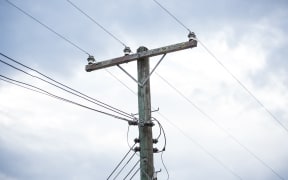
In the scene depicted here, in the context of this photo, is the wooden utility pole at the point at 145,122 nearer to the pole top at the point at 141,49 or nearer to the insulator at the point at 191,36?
the pole top at the point at 141,49

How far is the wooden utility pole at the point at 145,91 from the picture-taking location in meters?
10.1

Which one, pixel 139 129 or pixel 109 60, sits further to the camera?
pixel 109 60

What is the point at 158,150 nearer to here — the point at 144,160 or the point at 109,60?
the point at 144,160

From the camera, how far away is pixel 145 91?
10.8 meters

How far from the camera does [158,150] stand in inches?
414

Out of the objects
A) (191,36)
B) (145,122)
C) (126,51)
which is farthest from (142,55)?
(145,122)

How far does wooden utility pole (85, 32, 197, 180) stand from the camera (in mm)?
10086

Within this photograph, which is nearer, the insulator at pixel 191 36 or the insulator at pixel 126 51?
the insulator at pixel 191 36

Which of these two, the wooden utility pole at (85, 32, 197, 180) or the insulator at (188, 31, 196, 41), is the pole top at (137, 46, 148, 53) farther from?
the insulator at (188, 31, 196, 41)

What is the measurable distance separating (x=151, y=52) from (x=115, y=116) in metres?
2.06

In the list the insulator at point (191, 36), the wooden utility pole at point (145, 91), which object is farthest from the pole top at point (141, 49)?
the insulator at point (191, 36)

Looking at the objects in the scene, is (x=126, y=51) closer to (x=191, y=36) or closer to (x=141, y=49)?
(x=141, y=49)

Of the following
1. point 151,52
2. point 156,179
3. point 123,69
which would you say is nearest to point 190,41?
point 151,52

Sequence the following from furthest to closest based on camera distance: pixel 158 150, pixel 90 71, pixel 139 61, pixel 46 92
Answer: pixel 90 71 → pixel 139 61 → pixel 158 150 → pixel 46 92
